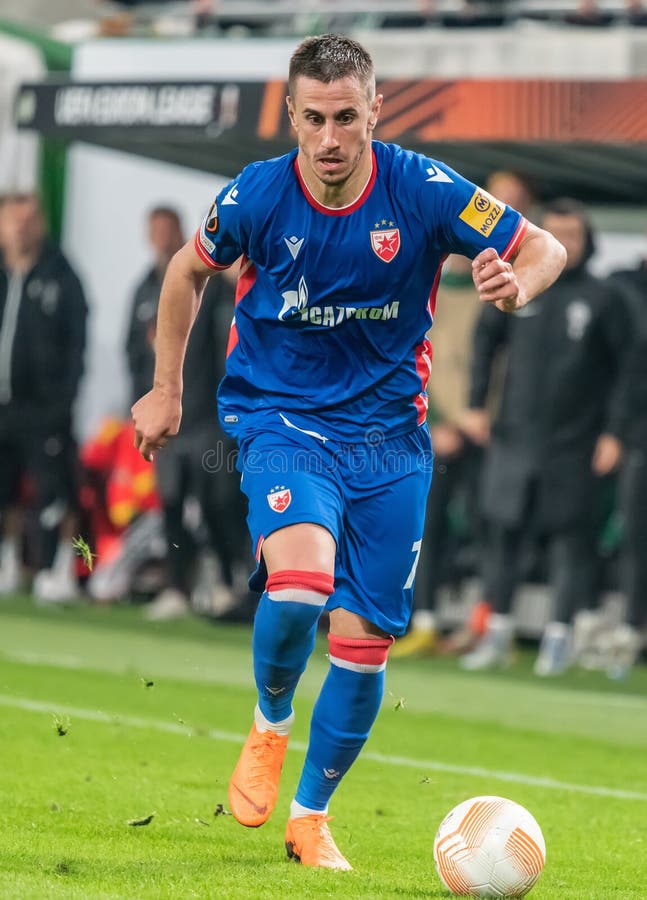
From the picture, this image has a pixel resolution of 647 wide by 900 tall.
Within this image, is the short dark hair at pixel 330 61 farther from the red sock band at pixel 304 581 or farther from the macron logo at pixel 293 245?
the red sock band at pixel 304 581

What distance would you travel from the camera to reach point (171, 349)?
231 inches

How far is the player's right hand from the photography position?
5764 millimetres

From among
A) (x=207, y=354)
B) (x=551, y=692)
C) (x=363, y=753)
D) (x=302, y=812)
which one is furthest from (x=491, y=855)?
(x=207, y=354)

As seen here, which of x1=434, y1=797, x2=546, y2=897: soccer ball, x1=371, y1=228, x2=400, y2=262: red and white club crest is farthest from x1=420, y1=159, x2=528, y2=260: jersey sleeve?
x1=434, y1=797, x2=546, y2=897: soccer ball

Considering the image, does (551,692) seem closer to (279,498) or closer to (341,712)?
(341,712)

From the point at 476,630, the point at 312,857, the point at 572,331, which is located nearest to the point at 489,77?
the point at 572,331

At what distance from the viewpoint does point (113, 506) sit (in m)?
15.2

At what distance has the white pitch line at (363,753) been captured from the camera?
296 inches

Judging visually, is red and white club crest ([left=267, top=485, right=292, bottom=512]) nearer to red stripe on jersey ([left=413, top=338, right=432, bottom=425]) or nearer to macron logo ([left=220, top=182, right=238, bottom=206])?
red stripe on jersey ([left=413, top=338, right=432, bottom=425])

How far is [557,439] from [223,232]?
19.8ft

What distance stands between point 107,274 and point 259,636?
38.4ft

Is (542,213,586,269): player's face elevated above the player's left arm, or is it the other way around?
the player's left arm

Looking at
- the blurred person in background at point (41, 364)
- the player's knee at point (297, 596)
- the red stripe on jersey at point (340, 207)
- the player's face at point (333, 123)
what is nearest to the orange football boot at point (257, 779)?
the player's knee at point (297, 596)

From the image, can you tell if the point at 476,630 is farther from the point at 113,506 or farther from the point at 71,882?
the point at 71,882
